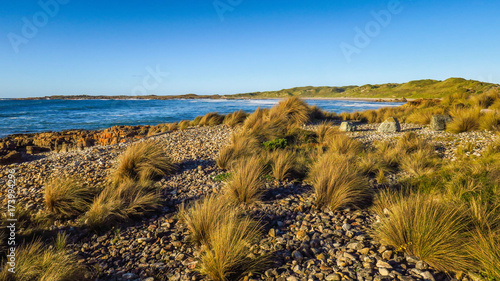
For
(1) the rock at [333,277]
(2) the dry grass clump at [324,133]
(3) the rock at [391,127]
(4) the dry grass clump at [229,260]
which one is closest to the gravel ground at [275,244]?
(1) the rock at [333,277]

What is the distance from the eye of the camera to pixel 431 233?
2846mm

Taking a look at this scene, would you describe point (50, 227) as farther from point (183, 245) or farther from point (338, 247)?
point (338, 247)

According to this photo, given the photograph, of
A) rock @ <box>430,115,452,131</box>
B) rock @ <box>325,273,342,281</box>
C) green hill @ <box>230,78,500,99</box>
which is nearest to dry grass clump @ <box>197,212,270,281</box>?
rock @ <box>325,273,342,281</box>

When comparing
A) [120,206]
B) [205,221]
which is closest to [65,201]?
[120,206]

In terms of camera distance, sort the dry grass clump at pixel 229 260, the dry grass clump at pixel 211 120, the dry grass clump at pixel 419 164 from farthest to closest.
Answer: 1. the dry grass clump at pixel 211 120
2. the dry grass clump at pixel 419 164
3. the dry grass clump at pixel 229 260

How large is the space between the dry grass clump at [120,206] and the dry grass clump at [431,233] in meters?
3.76

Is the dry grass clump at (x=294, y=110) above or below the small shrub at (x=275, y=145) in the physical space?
above

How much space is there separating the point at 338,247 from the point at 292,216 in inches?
40.4

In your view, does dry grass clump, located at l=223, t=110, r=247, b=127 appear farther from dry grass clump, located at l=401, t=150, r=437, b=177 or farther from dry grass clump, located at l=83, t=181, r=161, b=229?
dry grass clump, located at l=83, t=181, r=161, b=229

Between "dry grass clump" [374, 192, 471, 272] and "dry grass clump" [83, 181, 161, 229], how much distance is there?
376cm

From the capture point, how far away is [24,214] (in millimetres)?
4328

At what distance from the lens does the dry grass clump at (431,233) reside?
2.62 meters

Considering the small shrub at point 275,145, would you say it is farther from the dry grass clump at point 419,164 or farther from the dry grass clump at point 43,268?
the dry grass clump at point 43,268

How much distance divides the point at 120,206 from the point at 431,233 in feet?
14.9
